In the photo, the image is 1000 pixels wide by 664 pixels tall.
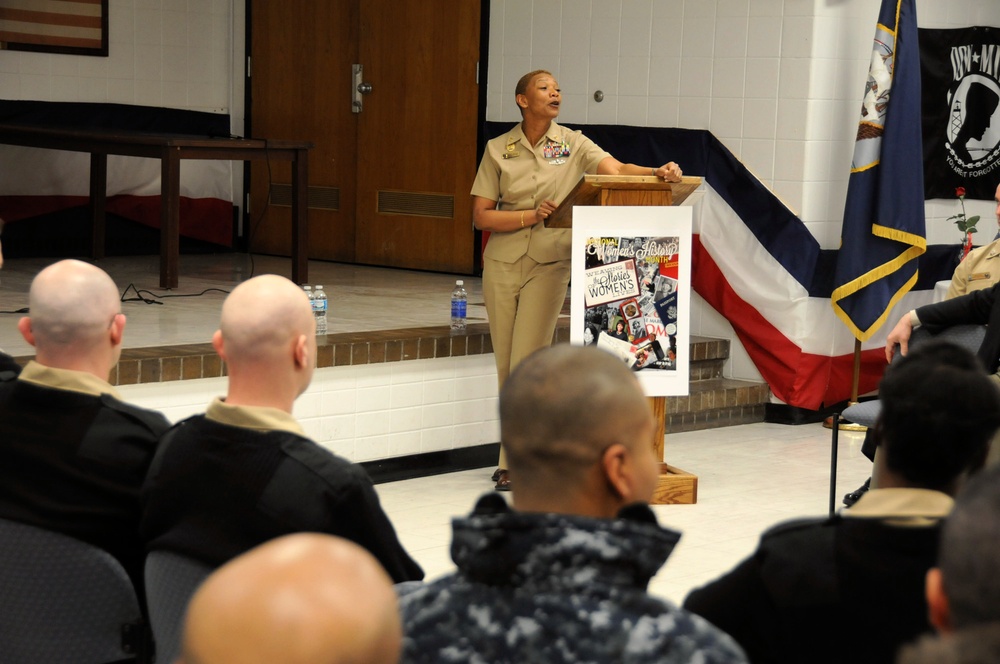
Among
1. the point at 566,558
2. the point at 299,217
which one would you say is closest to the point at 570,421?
the point at 566,558

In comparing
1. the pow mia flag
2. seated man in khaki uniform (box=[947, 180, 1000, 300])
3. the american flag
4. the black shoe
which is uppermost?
the american flag

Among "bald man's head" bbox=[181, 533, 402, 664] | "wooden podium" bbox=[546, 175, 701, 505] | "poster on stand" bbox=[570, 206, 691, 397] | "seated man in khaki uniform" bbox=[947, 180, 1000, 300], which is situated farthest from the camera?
"poster on stand" bbox=[570, 206, 691, 397]

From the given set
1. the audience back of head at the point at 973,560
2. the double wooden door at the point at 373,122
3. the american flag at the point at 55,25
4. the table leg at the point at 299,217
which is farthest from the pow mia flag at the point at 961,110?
the audience back of head at the point at 973,560

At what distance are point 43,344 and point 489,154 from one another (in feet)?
10.2

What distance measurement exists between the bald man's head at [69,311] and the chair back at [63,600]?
0.39 meters

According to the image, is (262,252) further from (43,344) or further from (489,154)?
(43,344)

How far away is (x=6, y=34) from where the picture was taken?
857 centimetres

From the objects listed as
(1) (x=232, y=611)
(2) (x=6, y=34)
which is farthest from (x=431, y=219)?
(1) (x=232, y=611)

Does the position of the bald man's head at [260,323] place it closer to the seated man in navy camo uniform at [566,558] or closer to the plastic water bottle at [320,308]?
the seated man in navy camo uniform at [566,558]

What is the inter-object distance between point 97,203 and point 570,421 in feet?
23.3

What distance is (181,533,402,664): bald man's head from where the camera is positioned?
0.96m

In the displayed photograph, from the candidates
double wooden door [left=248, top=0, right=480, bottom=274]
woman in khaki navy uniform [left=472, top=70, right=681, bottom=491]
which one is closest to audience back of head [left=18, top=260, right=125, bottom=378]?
woman in khaki navy uniform [left=472, top=70, right=681, bottom=491]

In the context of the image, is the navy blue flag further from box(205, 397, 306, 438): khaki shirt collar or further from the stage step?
box(205, 397, 306, 438): khaki shirt collar

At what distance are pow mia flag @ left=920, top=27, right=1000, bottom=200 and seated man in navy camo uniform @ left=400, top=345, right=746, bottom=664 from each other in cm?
645
